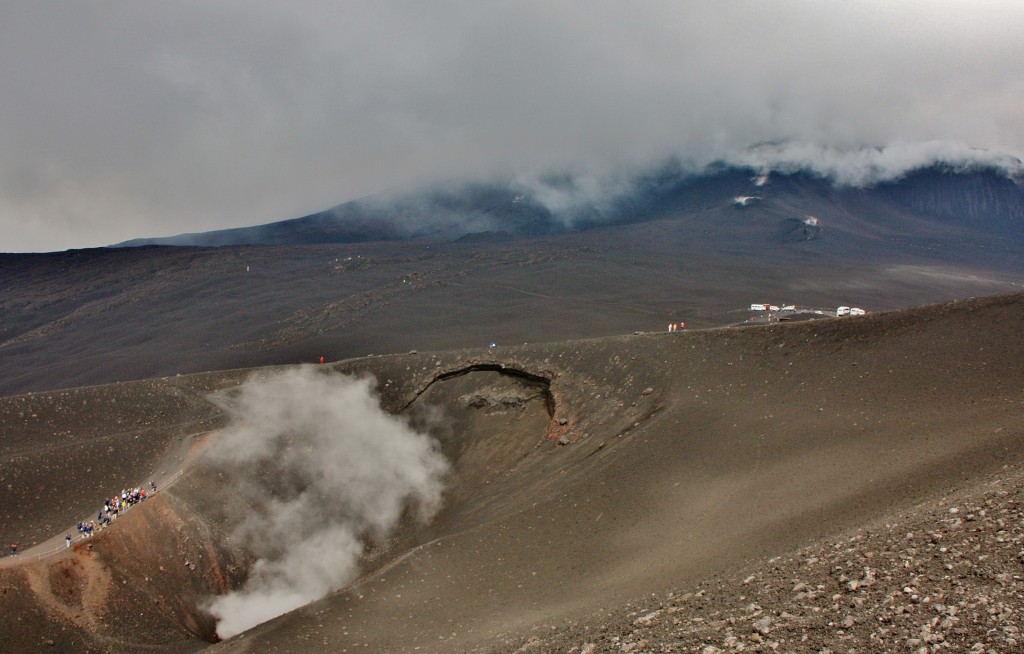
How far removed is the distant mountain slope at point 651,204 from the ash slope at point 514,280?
2.20ft

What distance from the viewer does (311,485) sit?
30719 millimetres

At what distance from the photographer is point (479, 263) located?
3802 inches

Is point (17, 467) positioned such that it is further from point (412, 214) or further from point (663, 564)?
point (412, 214)

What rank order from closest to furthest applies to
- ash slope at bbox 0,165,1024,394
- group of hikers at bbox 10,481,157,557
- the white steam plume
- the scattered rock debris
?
the scattered rock debris
the white steam plume
group of hikers at bbox 10,481,157,557
ash slope at bbox 0,165,1024,394

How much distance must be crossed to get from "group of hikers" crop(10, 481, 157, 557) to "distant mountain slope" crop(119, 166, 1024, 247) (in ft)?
356

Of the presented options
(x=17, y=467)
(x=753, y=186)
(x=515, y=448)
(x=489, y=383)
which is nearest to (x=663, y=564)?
(x=515, y=448)

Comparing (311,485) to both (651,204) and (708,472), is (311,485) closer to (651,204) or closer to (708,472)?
(708,472)

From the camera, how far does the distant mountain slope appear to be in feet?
446

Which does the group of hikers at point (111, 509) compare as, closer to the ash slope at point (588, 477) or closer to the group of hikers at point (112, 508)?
the group of hikers at point (112, 508)

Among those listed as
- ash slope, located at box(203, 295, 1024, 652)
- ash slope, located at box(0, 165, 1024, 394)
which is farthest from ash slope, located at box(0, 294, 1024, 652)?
ash slope, located at box(0, 165, 1024, 394)

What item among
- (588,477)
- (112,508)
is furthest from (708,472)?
→ (112,508)

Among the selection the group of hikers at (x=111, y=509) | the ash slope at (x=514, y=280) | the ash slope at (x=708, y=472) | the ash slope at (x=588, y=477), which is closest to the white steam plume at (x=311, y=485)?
the ash slope at (x=588, y=477)

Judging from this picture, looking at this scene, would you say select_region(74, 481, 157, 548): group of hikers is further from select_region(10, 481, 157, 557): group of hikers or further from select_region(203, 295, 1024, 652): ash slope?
select_region(203, 295, 1024, 652): ash slope

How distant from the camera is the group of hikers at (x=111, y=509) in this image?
A: 27359 mm
